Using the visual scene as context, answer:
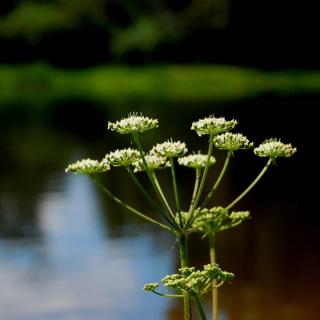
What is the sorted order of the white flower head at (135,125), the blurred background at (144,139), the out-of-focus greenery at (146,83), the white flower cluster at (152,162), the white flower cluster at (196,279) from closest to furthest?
the white flower cluster at (196,279), the white flower head at (135,125), the white flower cluster at (152,162), the blurred background at (144,139), the out-of-focus greenery at (146,83)

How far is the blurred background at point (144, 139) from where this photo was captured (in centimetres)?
932

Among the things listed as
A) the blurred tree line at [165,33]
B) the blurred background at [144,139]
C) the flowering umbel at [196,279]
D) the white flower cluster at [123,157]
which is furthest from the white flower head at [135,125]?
the blurred tree line at [165,33]

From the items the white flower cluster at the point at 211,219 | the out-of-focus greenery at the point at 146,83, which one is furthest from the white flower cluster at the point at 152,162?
the out-of-focus greenery at the point at 146,83

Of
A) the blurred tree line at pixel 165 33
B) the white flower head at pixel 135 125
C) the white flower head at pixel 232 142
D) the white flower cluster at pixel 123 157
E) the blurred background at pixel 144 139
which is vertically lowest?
the white flower cluster at pixel 123 157

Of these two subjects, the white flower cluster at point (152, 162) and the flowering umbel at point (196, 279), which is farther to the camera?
the white flower cluster at point (152, 162)

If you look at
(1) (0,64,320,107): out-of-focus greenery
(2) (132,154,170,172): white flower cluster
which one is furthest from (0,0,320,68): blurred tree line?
(2) (132,154,170,172): white flower cluster

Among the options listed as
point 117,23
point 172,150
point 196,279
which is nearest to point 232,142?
point 172,150

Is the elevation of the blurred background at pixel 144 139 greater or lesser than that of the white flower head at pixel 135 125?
greater

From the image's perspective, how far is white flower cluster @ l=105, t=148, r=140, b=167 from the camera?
12.7 ft

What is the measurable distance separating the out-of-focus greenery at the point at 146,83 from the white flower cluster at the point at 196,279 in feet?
124

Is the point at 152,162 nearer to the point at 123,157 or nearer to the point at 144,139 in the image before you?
the point at 123,157

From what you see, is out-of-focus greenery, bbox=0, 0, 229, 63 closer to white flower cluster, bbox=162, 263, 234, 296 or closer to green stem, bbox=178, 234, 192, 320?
green stem, bbox=178, 234, 192, 320

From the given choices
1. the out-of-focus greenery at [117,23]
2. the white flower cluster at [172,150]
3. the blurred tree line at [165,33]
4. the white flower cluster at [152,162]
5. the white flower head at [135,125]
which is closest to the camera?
the white flower head at [135,125]

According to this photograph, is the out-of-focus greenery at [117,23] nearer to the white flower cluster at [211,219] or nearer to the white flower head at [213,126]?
the white flower cluster at [211,219]
